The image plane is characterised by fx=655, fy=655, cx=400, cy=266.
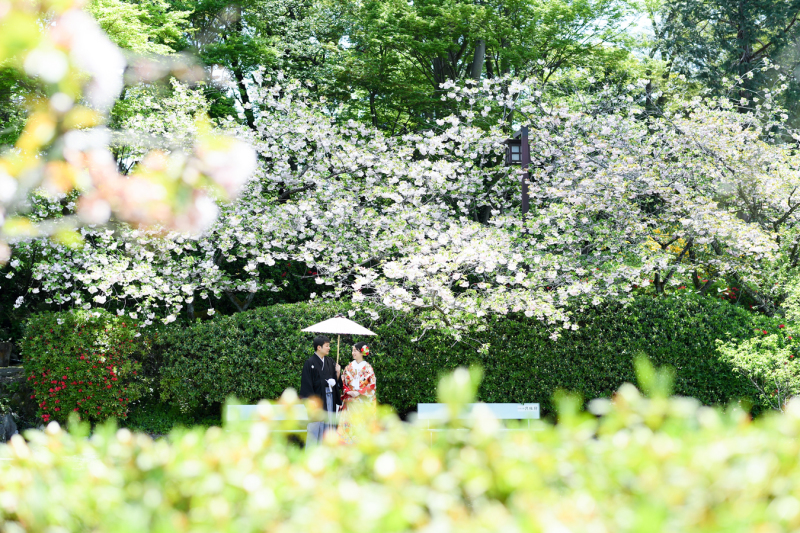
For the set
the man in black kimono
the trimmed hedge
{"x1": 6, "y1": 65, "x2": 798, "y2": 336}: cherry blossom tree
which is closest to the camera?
the man in black kimono

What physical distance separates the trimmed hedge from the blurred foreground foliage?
25.8 ft

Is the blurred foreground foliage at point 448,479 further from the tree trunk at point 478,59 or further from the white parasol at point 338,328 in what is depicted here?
the tree trunk at point 478,59

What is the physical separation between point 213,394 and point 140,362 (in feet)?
4.65

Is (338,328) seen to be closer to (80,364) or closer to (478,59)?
(80,364)

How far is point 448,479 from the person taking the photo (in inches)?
76.8

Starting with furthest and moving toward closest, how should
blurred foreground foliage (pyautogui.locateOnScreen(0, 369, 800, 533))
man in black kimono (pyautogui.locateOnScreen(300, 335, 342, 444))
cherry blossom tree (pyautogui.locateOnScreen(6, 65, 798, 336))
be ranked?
cherry blossom tree (pyautogui.locateOnScreen(6, 65, 798, 336))
man in black kimono (pyautogui.locateOnScreen(300, 335, 342, 444))
blurred foreground foliage (pyautogui.locateOnScreen(0, 369, 800, 533))

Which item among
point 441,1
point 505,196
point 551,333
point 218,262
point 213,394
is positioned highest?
point 441,1

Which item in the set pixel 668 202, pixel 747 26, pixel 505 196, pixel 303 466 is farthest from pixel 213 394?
pixel 747 26

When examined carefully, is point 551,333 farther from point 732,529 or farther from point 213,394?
point 732,529

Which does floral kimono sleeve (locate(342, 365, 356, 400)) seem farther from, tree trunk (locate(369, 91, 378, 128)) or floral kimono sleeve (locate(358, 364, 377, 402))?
tree trunk (locate(369, 91, 378, 128))

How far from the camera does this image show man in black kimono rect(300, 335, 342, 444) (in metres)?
7.62

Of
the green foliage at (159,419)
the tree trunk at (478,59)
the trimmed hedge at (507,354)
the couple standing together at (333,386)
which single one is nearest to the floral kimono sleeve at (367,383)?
the couple standing together at (333,386)

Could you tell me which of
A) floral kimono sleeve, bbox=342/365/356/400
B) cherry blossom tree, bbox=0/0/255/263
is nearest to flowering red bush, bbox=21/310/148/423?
floral kimono sleeve, bbox=342/365/356/400

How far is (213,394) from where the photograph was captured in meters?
10.3
